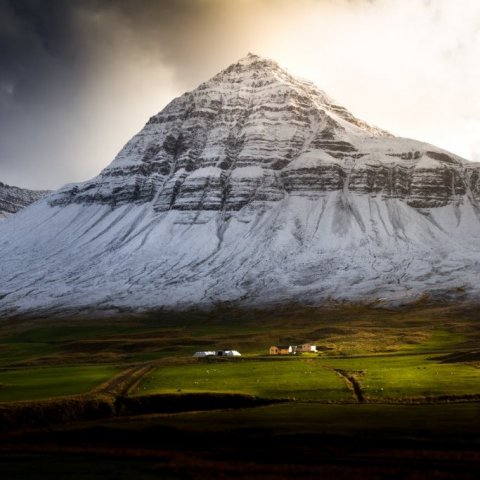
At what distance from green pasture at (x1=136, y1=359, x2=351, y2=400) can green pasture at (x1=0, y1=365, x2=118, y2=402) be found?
25.1 ft

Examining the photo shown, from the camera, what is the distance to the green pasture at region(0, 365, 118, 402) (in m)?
77.8

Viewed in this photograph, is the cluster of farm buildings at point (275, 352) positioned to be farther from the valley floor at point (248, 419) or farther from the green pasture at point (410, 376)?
the green pasture at point (410, 376)

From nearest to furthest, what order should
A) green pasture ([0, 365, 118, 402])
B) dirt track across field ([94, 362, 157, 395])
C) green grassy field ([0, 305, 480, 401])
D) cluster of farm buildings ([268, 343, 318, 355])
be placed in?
green pasture ([0, 365, 118, 402]) < green grassy field ([0, 305, 480, 401]) < dirt track across field ([94, 362, 157, 395]) < cluster of farm buildings ([268, 343, 318, 355])

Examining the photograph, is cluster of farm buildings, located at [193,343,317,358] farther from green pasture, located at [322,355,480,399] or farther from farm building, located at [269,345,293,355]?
green pasture, located at [322,355,480,399]

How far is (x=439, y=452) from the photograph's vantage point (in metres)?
48.6

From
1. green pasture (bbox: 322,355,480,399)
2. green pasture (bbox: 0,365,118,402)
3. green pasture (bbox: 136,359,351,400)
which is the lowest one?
green pasture (bbox: 0,365,118,402)

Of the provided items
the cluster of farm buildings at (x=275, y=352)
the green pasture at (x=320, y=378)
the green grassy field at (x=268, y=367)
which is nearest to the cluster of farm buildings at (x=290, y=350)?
the cluster of farm buildings at (x=275, y=352)

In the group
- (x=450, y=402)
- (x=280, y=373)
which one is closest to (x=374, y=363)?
(x=280, y=373)

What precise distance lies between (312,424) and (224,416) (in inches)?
431

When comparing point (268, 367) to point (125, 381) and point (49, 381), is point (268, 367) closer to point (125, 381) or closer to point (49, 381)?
point (125, 381)

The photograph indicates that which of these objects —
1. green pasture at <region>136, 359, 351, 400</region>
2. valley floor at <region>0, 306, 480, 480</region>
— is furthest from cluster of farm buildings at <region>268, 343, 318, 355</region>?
green pasture at <region>136, 359, 351, 400</region>

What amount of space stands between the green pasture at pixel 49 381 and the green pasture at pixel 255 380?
7646 mm

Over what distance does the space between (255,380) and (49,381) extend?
28.3m

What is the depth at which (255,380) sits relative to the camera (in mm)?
88562
